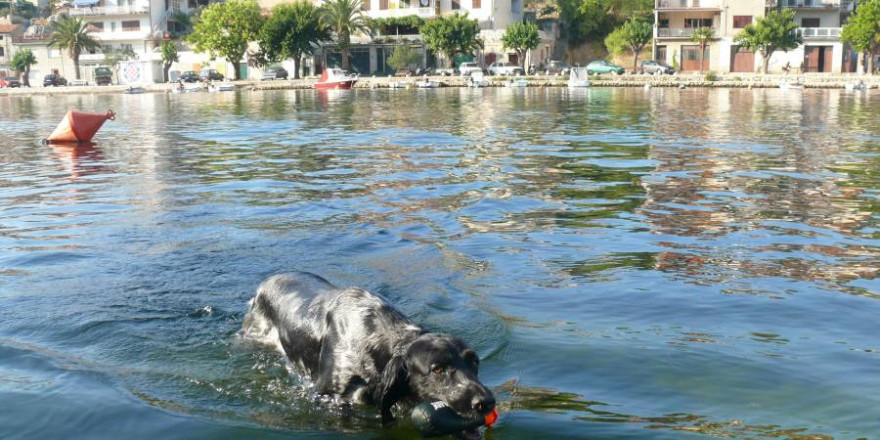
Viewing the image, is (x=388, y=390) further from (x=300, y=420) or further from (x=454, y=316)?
(x=454, y=316)

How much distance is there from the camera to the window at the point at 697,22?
9262cm

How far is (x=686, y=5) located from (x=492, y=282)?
3492 inches

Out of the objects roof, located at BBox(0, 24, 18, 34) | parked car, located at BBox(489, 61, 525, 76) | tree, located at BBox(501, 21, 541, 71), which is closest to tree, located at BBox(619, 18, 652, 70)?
tree, located at BBox(501, 21, 541, 71)

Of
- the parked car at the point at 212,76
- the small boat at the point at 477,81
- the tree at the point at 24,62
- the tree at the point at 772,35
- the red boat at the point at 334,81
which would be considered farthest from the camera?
the tree at the point at 24,62

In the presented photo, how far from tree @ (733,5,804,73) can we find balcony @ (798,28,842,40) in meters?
4.72

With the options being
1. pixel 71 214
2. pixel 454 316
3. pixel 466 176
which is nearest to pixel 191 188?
pixel 71 214

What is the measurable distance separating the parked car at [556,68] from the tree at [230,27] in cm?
3210

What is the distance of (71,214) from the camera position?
15.1m

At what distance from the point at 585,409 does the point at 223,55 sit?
308ft

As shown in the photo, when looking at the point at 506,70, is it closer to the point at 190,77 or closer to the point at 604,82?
the point at 604,82

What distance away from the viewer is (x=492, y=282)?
32.7 ft

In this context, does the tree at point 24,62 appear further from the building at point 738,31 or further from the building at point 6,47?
the building at point 738,31

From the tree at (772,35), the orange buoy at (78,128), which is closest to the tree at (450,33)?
the tree at (772,35)

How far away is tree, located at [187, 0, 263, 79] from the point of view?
92.8m
